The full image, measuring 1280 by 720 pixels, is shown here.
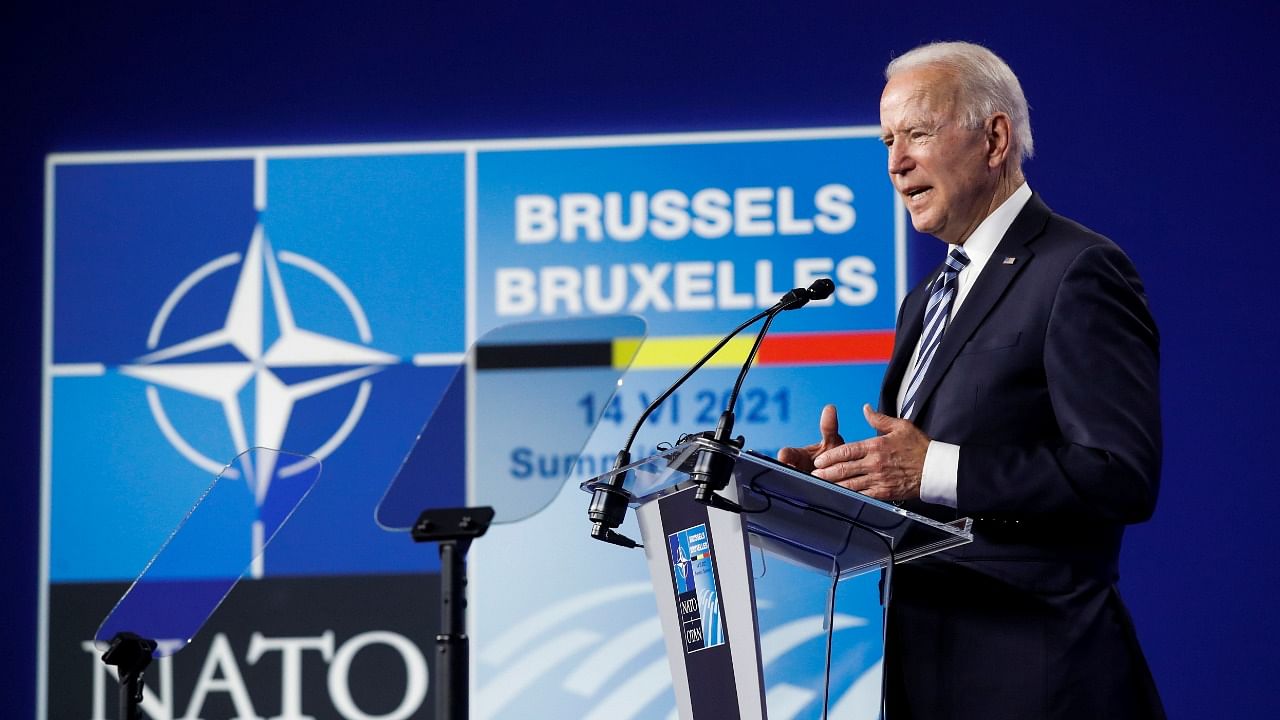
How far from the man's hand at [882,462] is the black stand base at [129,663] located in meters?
1.17

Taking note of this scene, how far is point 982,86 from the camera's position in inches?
85.0

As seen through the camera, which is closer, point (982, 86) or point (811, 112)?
point (982, 86)

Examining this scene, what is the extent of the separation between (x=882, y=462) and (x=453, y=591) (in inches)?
24.5

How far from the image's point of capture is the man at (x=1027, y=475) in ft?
5.82

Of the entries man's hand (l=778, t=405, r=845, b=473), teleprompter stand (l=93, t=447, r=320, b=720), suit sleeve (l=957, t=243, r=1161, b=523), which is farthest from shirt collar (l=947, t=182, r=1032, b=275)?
teleprompter stand (l=93, t=447, r=320, b=720)

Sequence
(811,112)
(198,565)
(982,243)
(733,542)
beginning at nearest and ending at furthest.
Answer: (733,542) < (982,243) < (198,565) < (811,112)

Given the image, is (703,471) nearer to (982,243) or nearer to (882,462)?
(882,462)

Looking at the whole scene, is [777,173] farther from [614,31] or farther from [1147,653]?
[1147,653]

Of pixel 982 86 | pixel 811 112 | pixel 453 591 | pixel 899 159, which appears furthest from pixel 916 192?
pixel 811 112

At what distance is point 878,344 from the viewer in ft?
13.1

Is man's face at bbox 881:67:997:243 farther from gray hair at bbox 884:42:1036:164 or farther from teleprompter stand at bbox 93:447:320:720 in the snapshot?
teleprompter stand at bbox 93:447:320:720

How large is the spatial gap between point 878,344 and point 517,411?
85.6 inches

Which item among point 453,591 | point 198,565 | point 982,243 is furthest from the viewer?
point 198,565

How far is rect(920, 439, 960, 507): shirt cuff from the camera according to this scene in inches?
70.3
